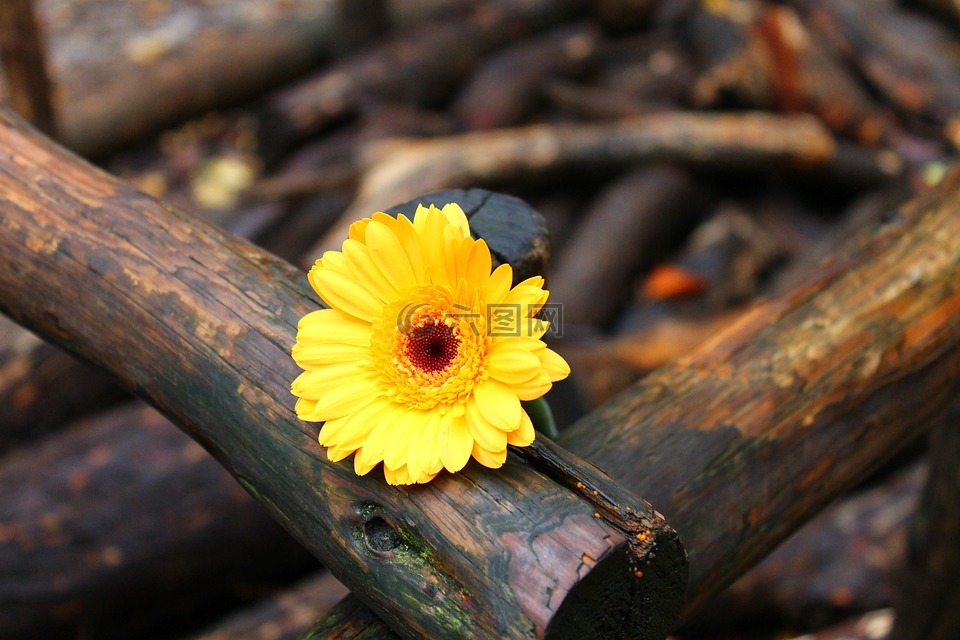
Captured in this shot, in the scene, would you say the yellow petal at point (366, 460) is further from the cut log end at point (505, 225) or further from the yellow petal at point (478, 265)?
the cut log end at point (505, 225)

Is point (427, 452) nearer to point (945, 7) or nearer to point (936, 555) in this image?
point (936, 555)

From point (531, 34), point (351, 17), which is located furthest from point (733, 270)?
point (351, 17)

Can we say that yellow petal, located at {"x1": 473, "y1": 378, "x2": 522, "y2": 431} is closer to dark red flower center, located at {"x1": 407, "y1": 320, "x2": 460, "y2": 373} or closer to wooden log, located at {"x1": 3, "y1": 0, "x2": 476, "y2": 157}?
dark red flower center, located at {"x1": 407, "y1": 320, "x2": 460, "y2": 373}

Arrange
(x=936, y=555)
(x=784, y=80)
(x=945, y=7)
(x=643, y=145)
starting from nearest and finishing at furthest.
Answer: (x=936, y=555) → (x=643, y=145) → (x=784, y=80) → (x=945, y=7)

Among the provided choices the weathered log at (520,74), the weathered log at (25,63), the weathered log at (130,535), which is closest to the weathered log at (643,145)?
the weathered log at (520,74)

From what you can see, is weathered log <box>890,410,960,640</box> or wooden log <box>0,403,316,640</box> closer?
weathered log <box>890,410,960,640</box>

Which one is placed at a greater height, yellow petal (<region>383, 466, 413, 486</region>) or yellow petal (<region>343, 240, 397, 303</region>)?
yellow petal (<region>343, 240, 397, 303</region>)

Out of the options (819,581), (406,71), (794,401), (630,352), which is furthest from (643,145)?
(794,401)

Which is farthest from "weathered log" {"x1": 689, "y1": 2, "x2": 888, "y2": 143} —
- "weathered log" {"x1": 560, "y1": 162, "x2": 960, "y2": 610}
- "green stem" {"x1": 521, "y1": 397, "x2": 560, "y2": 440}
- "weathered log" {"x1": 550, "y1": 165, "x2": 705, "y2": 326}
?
"green stem" {"x1": 521, "y1": 397, "x2": 560, "y2": 440}
